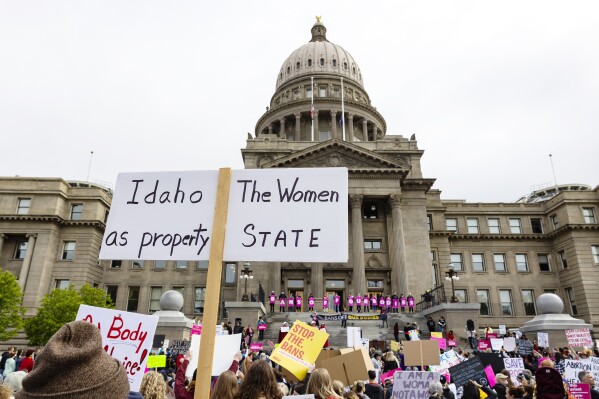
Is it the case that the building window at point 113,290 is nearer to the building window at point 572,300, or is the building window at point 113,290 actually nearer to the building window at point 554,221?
the building window at point 572,300

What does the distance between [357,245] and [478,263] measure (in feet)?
69.9

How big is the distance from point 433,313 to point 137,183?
3350 centimetres

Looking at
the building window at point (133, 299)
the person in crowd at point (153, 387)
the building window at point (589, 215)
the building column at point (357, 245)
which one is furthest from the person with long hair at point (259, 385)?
the building window at point (589, 215)

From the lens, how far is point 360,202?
45188mm

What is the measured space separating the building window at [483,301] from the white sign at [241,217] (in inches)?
2149

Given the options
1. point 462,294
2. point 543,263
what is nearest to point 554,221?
point 543,263

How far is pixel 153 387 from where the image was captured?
196 inches

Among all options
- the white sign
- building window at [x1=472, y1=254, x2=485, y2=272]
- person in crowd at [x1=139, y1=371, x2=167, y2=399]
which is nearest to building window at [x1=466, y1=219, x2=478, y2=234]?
building window at [x1=472, y1=254, x2=485, y2=272]

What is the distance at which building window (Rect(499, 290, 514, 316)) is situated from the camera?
53.7 m

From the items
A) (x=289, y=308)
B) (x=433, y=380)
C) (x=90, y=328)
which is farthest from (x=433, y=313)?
(x=90, y=328)

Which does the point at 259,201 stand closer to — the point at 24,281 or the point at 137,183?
the point at 137,183

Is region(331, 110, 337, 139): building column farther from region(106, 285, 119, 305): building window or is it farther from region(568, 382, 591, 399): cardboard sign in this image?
region(568, 382, 591, 399): cardboard sign

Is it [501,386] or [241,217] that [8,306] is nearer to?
[501,386]

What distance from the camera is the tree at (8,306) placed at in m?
37.5
